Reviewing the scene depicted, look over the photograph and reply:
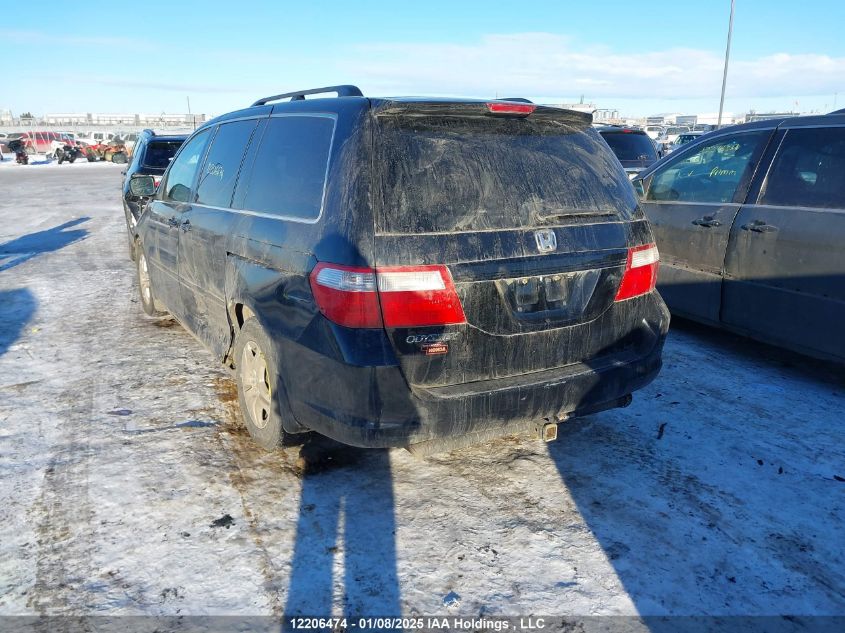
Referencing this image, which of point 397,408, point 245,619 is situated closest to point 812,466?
point 397,408

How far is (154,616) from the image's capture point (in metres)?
2.46

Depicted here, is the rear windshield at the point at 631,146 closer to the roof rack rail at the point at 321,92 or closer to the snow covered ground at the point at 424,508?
the snow covered ground at the point at 424,508

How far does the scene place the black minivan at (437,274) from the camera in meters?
2.78

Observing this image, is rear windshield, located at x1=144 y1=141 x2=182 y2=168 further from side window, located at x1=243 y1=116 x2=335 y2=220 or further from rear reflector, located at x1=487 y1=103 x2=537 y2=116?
rear reflector, located at x1=487 y1=103 x2=537 y2=116

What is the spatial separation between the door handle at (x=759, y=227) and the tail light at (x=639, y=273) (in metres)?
1.84

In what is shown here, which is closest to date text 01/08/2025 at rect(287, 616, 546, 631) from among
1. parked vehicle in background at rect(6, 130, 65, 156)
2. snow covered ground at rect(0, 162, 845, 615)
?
snow covered ground at rect(0, 162, 845, 615)

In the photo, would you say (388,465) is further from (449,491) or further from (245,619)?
(245,619)

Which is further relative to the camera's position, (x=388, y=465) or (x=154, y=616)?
(x=388, y=465)

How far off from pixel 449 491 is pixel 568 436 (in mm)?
973

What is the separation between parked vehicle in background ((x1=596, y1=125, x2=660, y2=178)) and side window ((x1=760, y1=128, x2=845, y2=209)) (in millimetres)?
8066

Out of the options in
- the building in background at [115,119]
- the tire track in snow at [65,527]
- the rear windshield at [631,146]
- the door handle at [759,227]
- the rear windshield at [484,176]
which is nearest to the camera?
the tire track in snow at [65,527]

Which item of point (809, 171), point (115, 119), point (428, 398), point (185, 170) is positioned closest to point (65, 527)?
point (428, 398)

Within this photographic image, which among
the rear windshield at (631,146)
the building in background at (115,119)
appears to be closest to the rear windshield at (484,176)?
the rear windshield at (631,146)

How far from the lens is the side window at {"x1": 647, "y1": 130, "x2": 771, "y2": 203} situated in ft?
17.1
